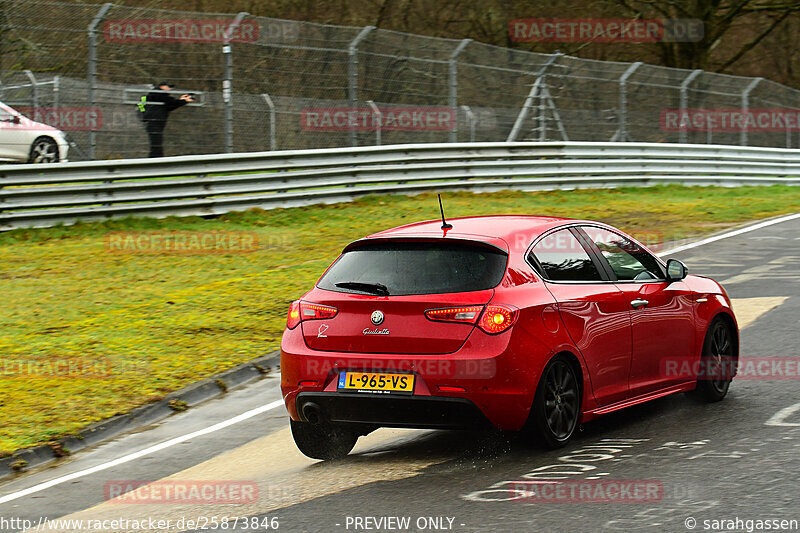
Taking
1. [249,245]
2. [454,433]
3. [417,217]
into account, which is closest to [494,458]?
[454,433]

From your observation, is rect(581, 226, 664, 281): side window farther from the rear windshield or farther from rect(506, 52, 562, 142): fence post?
rect(506, 52, 562, 142): fence post

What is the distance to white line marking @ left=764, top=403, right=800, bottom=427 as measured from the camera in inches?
286

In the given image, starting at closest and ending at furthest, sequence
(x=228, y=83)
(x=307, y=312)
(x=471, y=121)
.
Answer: (x=307, y=312), (x=228, y=83), (x=471, y=121)

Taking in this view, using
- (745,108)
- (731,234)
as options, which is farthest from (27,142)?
(745,108)

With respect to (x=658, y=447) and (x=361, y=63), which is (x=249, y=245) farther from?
(x=658, y=447)

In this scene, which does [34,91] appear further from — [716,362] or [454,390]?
[454,390]

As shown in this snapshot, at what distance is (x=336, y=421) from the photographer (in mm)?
6641

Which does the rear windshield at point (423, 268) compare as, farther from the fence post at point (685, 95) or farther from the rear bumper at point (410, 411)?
the fence post at point (685, 95)

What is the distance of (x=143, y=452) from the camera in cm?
768

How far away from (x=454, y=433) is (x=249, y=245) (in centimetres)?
964

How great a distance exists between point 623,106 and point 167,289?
1515 centimetres

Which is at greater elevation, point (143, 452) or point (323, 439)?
point (323, 439)

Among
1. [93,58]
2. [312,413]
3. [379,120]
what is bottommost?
[312,413]

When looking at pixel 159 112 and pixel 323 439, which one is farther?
pixel 159 112
